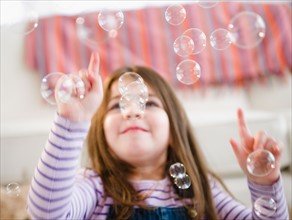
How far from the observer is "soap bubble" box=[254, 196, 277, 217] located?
34.4 inches

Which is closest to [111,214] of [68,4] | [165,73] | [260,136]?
[260,136]

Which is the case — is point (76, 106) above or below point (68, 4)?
below

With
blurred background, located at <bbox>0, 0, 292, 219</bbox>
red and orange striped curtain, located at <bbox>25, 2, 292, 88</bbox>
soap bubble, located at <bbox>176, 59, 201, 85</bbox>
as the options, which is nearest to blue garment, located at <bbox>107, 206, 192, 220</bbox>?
soap bubble, located at <bbox>176, 59, 201, 85</bbox>

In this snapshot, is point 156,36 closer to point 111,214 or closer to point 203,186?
point 203,186

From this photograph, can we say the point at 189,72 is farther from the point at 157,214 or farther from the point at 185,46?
the point at 157,214

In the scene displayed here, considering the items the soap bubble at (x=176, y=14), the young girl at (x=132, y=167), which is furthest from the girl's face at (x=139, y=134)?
the soap bubble at (x=176, y=14)

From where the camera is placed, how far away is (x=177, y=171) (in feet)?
2.98

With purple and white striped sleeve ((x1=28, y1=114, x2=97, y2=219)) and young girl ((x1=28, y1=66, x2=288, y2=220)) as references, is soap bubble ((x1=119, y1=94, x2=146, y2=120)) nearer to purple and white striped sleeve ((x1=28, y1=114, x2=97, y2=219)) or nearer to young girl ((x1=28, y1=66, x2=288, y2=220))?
young girl ((x1=28, y1=66, x2=288, y2=220))

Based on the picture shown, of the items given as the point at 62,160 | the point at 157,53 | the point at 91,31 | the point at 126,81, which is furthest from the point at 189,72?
the point at 157,53

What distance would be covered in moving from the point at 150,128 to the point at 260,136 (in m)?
0.25

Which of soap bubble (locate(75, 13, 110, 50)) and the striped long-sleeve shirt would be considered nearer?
the striped long-sleeve shirt

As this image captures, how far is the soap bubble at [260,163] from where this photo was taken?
2.74 ft

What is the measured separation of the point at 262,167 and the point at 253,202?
0.45 ft

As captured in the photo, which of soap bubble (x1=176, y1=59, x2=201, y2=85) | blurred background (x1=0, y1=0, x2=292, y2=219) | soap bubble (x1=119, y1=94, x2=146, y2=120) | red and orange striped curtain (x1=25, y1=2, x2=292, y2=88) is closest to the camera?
soap bubble (x1=119, y1=94, x2=146, y2=120)
